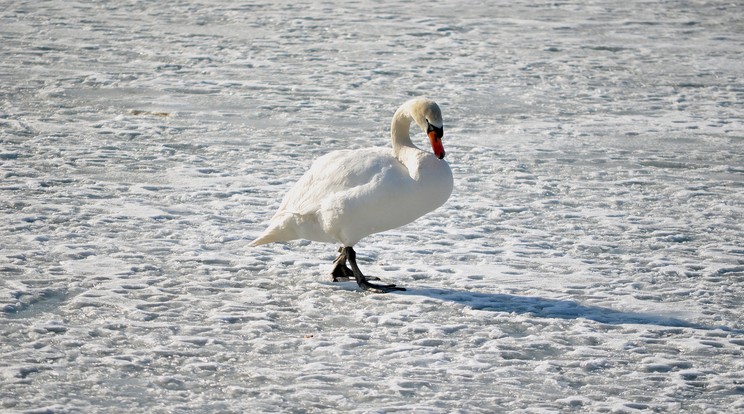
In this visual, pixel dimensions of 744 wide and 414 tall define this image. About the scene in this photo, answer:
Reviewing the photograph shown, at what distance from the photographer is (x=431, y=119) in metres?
5.41

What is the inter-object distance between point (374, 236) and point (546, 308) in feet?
5.17

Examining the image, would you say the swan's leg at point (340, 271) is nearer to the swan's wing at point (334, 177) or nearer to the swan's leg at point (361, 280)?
the swan's leg at point (361, 280)

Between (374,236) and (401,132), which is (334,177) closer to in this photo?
(401,132)

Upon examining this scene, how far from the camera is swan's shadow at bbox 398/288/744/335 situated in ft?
16.5

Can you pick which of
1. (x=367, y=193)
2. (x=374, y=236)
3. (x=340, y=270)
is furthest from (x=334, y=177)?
(x=374, y=236)

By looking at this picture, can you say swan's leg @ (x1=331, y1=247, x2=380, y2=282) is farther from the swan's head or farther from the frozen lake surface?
the swan's head

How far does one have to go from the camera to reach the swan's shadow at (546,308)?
5.03 meters

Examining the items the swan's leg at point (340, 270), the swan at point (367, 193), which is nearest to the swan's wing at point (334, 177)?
the swan at point (367, 193)

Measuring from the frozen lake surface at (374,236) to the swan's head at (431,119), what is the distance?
0.73 metres

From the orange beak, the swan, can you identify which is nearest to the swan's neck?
the swan

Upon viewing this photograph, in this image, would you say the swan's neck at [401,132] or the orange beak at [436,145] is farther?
the swan's neck at [401,132]

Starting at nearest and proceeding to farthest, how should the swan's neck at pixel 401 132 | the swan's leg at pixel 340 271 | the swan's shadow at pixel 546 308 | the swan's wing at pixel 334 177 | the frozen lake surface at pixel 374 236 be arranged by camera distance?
the frozen lake surface at pixel 374 236 → the swan's shadow at pixel 546 308 → the swan's wing at pixel 334 177 → the swan's neck at pixel 401 132 → the swan's leg at pixel 340 271

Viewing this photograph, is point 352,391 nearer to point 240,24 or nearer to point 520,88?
point 520,88

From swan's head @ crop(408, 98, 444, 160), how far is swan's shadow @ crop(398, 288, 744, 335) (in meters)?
0.69
